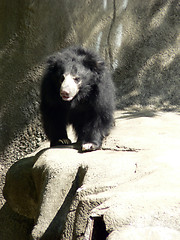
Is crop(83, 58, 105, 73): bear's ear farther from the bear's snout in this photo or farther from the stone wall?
the stone wall

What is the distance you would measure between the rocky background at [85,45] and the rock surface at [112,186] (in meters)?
1.24

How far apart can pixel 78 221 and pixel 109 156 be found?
3.99 ft

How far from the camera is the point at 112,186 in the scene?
3.26 m

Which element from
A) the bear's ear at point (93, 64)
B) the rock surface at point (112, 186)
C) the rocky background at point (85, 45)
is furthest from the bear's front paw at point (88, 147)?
the rocky background at point (85, 45)

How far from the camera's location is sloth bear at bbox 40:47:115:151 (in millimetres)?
4988

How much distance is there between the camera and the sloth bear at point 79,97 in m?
4.99

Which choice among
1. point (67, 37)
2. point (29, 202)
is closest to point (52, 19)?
point (67, 37)

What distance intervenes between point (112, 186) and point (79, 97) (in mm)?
1953

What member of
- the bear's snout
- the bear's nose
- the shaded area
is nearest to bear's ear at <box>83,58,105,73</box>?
the bear's snout

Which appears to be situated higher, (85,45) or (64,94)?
(85,45)

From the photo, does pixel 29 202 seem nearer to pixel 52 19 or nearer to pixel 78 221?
pixel 78 221

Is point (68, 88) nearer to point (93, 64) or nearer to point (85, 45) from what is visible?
point (93, 64)

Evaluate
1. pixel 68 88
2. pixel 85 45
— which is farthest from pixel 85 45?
pixel 68 88

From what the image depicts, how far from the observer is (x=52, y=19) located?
6.61m
